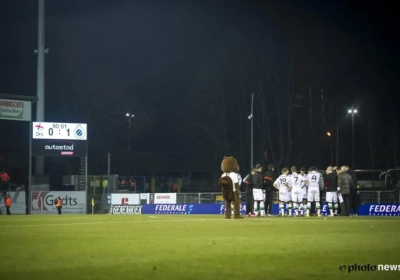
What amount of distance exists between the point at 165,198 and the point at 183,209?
295cm

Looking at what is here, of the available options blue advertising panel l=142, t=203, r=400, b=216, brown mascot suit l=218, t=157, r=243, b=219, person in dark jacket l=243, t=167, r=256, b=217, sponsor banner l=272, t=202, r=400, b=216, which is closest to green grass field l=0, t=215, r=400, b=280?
brown mascot suit l=218, t=157, r=243, b=219

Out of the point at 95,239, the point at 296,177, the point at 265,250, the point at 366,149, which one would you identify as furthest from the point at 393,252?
the point at 366,149

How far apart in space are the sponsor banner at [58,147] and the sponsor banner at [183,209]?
20.2 feet

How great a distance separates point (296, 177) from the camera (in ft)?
99.5

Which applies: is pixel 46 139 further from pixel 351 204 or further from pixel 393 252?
pixel 393 252

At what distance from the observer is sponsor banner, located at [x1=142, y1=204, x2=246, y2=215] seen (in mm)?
42500

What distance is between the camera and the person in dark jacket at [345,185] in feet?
97.0

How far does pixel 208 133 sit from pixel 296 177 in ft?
133

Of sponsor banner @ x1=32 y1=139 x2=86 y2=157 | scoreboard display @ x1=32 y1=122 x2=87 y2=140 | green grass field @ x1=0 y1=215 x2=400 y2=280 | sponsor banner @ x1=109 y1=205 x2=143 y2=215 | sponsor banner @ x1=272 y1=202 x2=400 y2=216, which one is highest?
scoreboard display @ x1=32 y1=122 x2=87 y2=140

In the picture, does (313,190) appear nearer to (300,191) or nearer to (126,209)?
(300,191)

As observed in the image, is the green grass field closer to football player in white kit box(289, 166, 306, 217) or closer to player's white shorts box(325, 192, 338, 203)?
football player in white kit box(289, 166, 306, 217)

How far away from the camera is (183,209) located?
1756 inches

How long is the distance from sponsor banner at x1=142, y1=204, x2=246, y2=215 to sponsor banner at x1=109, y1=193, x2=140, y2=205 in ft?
6.47

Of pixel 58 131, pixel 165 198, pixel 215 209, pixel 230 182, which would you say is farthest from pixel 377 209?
pixel 58 131
